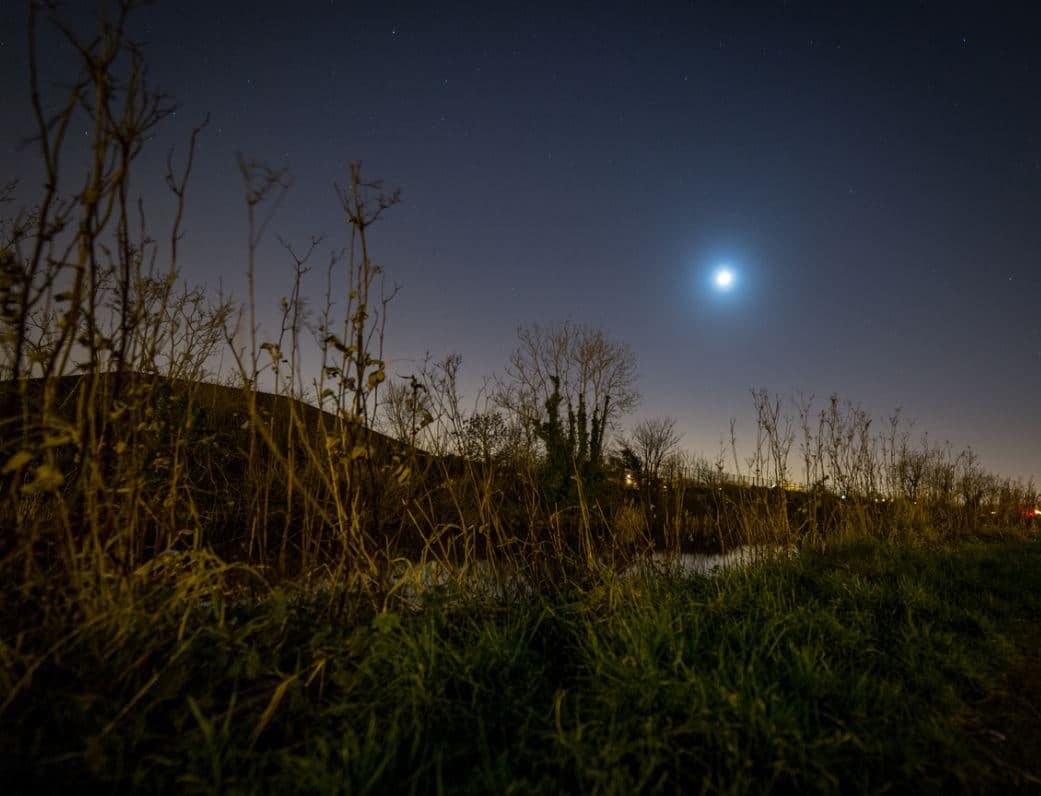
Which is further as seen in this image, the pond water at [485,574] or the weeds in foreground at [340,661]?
the pond water at [485,574]

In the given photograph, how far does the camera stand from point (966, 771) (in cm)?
184

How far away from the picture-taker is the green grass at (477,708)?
5.17ft

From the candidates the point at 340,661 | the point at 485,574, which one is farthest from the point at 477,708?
the point at 485,574

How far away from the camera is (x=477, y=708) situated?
6.66ft

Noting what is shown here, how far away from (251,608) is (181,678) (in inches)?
26.0

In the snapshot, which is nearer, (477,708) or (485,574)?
(477,708)

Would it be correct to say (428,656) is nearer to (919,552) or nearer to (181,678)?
(181,678)

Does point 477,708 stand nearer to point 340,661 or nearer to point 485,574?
point 340,661

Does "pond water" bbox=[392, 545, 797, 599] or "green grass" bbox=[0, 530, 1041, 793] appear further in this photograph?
"pond water" bbox=[392, 545, 797, 599]

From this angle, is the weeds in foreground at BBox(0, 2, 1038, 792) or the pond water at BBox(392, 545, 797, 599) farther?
the pond water at BBox(392, 545, 797, 599)

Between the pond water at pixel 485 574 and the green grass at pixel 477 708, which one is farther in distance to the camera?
the pond water at pixel 485 574

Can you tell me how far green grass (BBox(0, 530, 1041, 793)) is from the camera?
1.58m

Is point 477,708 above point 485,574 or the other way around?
the other way around

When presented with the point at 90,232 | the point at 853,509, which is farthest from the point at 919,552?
the point at 90,232
